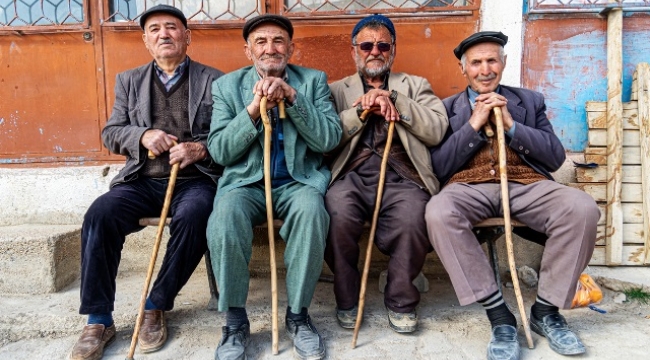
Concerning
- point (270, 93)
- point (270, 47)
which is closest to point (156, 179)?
point (270, 93)

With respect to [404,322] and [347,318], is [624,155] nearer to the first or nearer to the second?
[404,322]

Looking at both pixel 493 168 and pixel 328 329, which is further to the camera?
pixel 493 168

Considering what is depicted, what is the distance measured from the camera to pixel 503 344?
2.37 m

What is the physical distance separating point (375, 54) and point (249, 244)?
1477 mm

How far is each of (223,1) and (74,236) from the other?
83.0 inches

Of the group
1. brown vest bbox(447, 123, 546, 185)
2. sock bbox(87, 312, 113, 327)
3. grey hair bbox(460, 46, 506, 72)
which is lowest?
sock bbox(87, 312, 113, 327)

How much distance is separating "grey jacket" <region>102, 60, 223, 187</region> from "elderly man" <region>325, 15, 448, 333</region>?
0.84 m

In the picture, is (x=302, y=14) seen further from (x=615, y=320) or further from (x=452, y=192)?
(x=615, y=320)

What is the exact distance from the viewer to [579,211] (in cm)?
244

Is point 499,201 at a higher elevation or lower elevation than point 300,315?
higher

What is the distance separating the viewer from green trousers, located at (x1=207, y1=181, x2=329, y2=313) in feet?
7.91

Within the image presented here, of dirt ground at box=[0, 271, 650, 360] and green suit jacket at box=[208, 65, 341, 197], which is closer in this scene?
dirt ground at box=[0, 271, 650, 360]

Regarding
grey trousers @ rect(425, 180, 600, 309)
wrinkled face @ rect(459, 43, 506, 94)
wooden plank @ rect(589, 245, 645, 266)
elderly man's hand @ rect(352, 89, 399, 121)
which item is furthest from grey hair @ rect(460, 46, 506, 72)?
wooden plank @ rect(589, 245, 645, 266)

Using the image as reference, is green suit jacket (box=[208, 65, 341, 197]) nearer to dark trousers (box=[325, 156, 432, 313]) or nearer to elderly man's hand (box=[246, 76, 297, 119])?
elderly man's hand (box=[246, 76, 297, 119])
